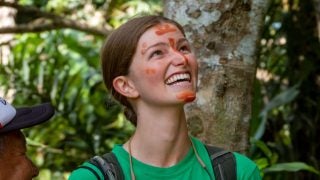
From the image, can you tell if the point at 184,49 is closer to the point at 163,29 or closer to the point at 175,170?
the point at 163,29

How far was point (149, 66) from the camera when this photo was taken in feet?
7.27

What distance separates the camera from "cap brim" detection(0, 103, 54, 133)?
203cm

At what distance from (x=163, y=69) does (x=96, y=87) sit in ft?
11.1

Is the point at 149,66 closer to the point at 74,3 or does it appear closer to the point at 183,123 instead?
the point at 183,123

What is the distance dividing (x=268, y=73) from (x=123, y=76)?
3.56 m

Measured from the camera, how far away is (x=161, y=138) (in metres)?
2.24

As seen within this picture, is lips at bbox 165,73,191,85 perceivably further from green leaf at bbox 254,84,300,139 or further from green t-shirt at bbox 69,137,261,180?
green leaf at bbox 254,84,300,139

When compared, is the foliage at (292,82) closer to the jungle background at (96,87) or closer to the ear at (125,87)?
the jungle background at (96,87)

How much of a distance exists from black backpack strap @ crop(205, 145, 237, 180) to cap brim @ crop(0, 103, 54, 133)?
51 centimetres

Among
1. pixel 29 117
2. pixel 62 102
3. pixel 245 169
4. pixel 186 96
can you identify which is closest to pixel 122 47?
pixel 186 96

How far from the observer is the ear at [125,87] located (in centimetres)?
226

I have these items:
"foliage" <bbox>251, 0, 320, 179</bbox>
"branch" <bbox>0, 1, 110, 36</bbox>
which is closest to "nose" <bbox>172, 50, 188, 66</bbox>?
"branch" <bbox>0, 1, 110, 36</bbox>

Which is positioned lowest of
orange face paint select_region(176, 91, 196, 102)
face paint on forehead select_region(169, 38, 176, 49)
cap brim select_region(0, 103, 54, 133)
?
cap brim select_region(0, 103, 54, 133)

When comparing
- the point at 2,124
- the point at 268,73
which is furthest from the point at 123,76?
the point at 268,73
